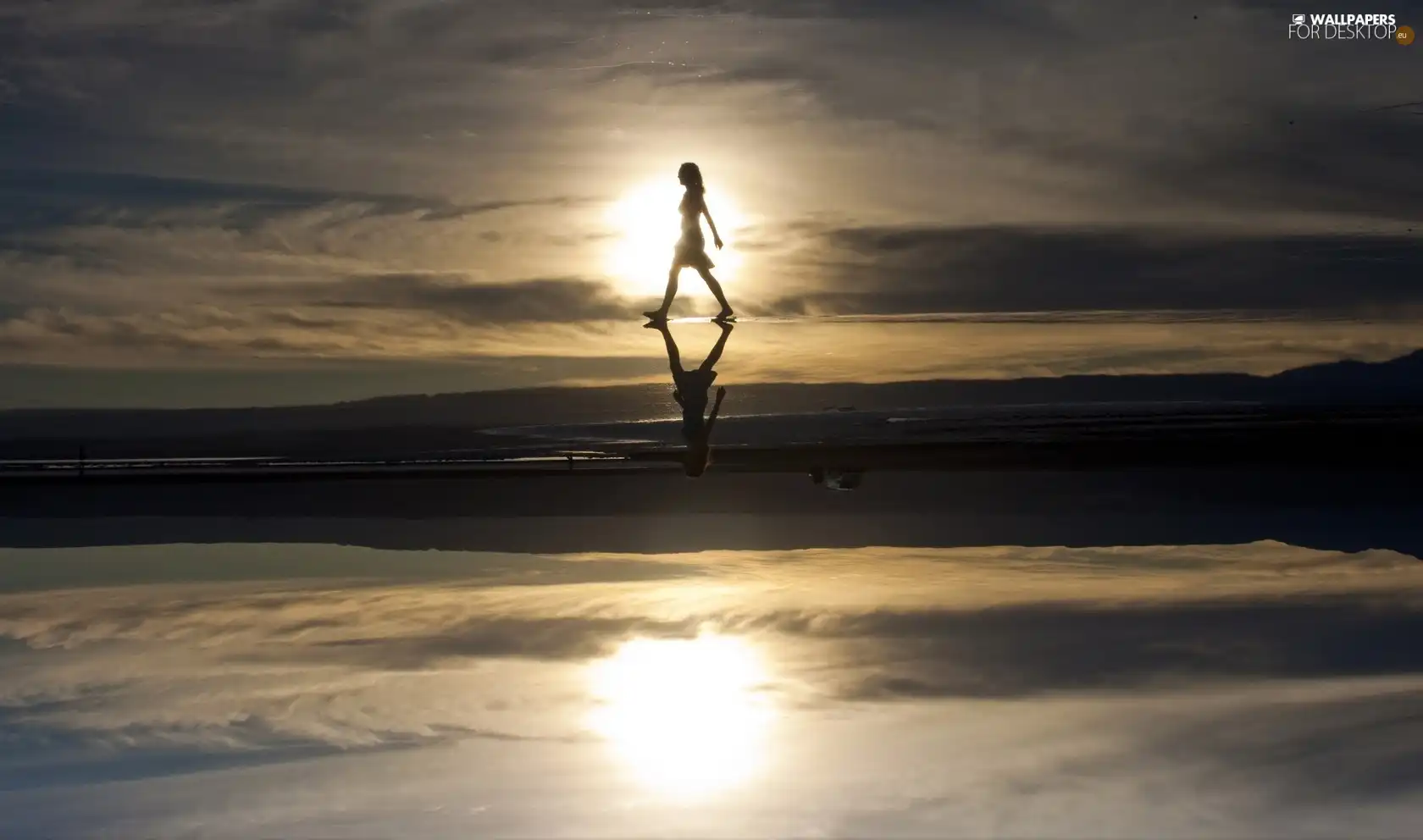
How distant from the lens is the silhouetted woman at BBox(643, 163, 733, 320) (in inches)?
542

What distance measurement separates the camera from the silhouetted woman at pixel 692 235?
13766 mm

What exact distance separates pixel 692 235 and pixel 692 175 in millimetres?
616

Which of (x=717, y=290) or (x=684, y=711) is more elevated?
(x=717, y=290)

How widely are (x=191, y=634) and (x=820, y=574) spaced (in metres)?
3.14

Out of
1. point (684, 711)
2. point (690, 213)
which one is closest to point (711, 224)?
point (690, 213)

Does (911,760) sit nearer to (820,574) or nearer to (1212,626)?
(1212,626)

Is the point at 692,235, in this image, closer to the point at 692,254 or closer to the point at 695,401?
the point at 692,254

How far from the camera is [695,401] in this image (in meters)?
12.2

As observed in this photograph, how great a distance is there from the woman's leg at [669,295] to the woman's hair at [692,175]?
102 cm

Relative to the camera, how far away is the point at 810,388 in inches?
548

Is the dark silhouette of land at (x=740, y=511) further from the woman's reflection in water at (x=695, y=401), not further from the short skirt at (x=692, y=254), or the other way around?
the short skirt at (x=692, y=254)

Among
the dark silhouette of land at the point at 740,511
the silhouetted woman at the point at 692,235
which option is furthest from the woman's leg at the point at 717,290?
the dark silhouette of land at the point at 740,511

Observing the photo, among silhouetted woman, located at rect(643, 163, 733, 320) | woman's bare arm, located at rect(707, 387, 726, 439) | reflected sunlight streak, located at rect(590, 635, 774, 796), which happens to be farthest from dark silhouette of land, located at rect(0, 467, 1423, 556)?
silhouetted woman, located at rect(643, 163, 733, 320)

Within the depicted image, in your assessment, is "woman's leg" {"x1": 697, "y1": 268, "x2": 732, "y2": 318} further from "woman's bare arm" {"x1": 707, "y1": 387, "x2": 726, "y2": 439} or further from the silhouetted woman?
"woman's bare arm" {"x1": 707, "y1": 387, "x2": 726, "y2": 439}
